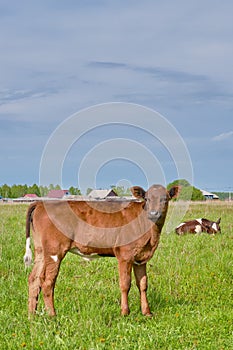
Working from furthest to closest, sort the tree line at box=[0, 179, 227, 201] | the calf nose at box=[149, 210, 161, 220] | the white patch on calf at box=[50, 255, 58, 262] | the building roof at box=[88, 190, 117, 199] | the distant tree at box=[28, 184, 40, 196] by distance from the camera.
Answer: the distant tree at box=[28, 184, 40, 196] → the building roof at box=[88, 190, 117, 199] → the tree line at box=[0, 179, 227, 201] → the calf nose at box=[149, 210, 161, 220] → the white patch on calf at box=[50, 255, 58, 262]

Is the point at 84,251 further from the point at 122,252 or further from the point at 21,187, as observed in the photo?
the point at 21,187

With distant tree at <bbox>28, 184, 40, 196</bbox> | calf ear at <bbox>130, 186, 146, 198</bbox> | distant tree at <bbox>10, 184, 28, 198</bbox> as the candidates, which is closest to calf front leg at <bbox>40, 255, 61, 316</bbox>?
calf ear at <bbox>130, 186, 146, 198</bbox>

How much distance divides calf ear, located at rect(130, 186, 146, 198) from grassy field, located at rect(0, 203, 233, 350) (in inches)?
69.5

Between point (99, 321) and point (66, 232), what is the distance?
145 centimetres

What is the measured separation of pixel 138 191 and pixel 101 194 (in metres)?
4.24

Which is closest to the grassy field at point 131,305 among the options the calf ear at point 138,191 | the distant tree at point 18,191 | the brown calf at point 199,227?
the calf ear at point 138,191

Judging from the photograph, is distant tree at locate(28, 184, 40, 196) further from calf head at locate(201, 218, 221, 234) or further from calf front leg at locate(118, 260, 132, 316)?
calf front leg at locate(118, 260, 132, 316)

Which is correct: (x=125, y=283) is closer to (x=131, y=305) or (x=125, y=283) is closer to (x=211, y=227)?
(x=131, y=305)

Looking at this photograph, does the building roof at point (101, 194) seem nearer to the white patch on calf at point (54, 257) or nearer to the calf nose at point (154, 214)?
the calf nose at point (154, 214)

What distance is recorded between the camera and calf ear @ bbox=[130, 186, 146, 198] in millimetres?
8250

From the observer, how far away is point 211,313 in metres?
8.15

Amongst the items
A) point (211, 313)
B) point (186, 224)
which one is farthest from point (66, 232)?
point (186, 224)

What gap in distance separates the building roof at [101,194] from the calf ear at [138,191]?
3259 mm

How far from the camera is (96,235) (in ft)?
26.9
